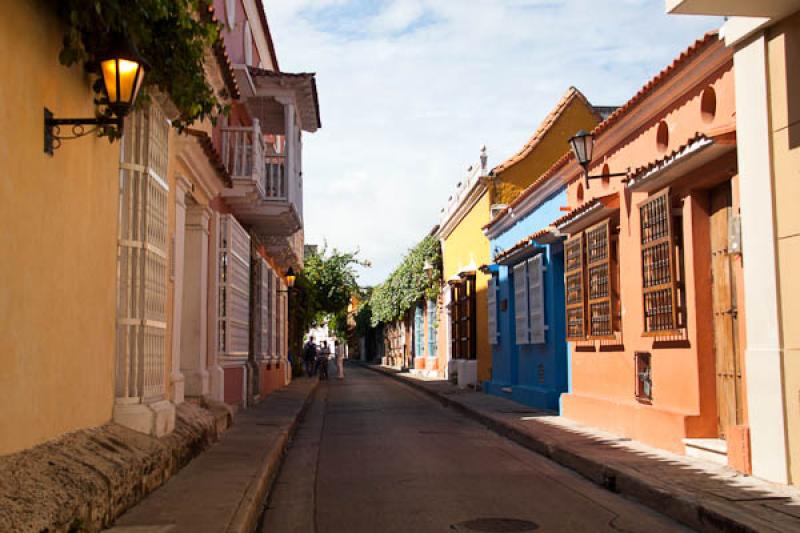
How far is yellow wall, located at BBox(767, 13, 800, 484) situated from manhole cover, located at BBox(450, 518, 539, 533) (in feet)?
8.10

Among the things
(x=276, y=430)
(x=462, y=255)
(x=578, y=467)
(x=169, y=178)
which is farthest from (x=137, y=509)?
(x=462, y=255)

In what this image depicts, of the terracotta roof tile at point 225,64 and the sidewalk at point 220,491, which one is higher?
the terracotta roof tile at point 225,64

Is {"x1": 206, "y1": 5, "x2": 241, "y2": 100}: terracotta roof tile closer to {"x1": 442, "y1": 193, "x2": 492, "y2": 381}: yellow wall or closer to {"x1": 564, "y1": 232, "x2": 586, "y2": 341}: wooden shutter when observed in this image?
{"x1": 564, "y1": 232, "x2": 586, "y2": 341}: wooden shutter

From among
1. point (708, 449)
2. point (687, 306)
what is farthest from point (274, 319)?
point (708, 449)

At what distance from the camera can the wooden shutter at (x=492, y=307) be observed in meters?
22.0

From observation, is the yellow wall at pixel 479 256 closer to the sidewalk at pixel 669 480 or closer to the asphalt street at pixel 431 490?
the asphalt street at pixel 431 490

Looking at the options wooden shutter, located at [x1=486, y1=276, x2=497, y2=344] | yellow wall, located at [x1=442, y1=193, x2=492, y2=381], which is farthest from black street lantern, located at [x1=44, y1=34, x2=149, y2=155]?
yellow wall, located at [x1=442, y1=193, x2=492, y2=381]

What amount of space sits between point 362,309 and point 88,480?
61890mm

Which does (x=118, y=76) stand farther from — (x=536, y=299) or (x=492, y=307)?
(x=492, y=307)

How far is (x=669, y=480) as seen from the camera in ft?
26.5

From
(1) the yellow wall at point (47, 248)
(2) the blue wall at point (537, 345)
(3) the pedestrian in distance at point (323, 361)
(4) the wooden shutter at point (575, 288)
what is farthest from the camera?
(3) the pedestrian in distance at point (323, 361)

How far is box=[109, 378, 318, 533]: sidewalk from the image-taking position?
19.9ft

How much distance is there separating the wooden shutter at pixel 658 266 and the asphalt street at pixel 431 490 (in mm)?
2157

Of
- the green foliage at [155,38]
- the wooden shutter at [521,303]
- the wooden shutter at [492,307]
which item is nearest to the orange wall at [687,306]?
the wooden shutter at [521,303]
